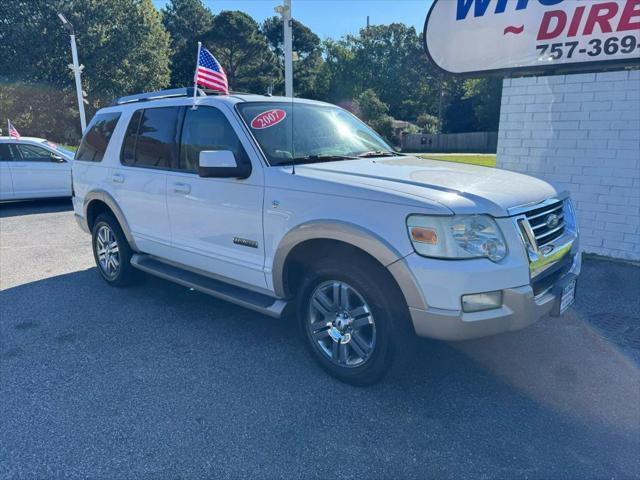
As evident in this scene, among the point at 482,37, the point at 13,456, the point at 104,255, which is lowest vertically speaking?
the point at 13,456

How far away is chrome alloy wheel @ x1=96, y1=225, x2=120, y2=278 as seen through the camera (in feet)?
16.9

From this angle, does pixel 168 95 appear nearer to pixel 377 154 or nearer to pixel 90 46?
pixel 377 154

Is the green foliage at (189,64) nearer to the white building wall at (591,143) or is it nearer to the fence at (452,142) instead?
the fence at (452,142)

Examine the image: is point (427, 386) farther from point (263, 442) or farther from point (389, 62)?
point (389, 62)

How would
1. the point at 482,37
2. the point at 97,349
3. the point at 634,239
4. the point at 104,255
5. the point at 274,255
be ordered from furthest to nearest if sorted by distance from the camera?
the point at 482,37 → the point at 634,239 → the point at 104,255 → the point at 97,349 → the point at 274,255

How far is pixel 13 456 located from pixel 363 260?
88.4 inches

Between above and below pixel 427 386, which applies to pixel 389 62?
above

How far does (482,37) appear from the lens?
6.55m

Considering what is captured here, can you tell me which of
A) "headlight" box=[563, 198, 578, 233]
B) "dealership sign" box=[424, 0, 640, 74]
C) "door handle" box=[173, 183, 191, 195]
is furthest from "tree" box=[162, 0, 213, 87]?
"headlight" box=[563, 198, 578, 233]

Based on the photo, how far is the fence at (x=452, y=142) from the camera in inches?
1471

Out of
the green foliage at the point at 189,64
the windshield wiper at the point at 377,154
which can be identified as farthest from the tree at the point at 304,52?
the windshield wiper at the point at 377,154

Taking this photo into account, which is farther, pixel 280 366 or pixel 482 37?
pixel 482 37

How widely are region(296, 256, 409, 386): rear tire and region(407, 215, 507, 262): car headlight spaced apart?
382 mm

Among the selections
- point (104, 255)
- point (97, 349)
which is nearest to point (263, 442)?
point (97, 349)
